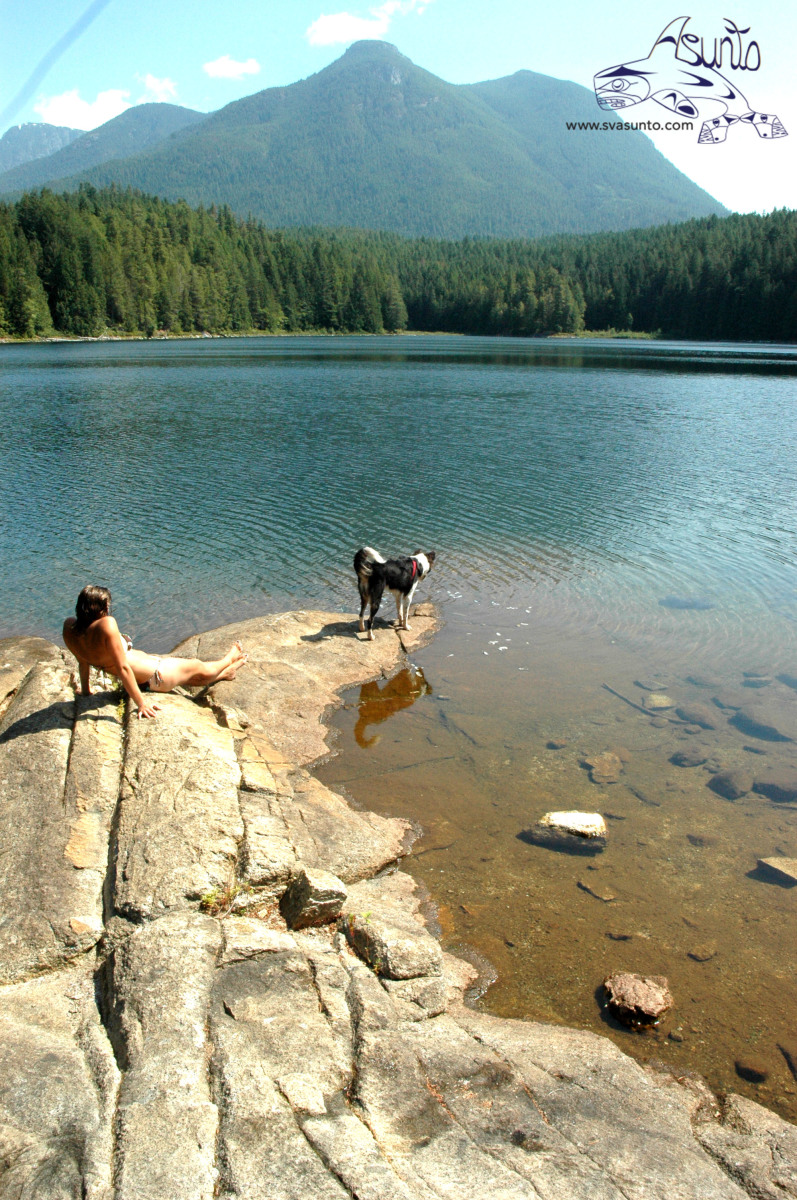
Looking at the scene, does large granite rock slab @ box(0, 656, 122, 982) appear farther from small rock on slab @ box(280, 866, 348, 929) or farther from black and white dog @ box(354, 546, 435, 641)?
black and white dog @ box(354, 546, 435, 641)

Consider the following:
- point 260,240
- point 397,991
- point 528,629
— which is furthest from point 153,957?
point 260,240

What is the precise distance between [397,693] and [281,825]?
5.23m

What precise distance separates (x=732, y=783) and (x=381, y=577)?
665cm

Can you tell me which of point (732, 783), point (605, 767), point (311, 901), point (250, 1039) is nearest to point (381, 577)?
point (605, 767)

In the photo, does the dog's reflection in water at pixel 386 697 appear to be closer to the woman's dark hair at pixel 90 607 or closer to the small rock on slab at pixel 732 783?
the woman's dark hair at pixel 90 607

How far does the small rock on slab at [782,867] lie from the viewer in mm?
7840

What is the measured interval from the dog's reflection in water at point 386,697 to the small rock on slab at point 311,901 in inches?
173

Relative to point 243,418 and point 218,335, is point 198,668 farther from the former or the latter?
point 218,335

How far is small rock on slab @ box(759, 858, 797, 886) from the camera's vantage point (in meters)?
7.84

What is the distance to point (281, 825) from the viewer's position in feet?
23.1

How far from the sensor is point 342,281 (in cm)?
16750

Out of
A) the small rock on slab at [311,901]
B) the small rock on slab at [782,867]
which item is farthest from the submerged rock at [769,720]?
the small rock on slab at [311,901]

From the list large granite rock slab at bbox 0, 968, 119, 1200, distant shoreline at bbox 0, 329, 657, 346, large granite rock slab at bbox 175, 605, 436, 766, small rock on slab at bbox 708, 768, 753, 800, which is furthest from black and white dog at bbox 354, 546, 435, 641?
distant shoreline at bbox 0, 329, 657, 346

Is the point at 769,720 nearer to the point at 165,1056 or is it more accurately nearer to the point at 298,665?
the point at 298,665
